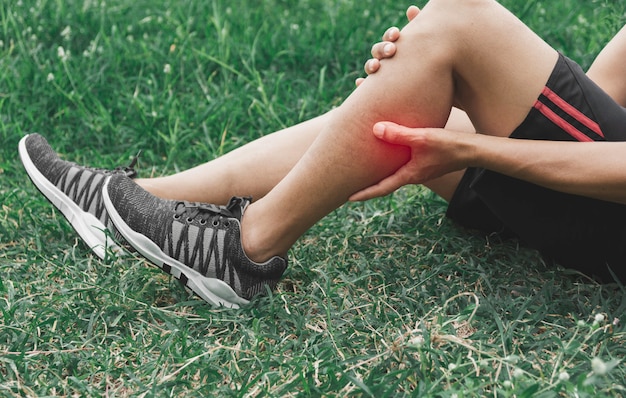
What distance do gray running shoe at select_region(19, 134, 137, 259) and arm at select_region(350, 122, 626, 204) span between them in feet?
2.96

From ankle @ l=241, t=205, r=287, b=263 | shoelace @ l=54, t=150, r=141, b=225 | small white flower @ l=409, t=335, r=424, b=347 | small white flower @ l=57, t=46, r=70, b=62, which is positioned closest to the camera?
small white flower @ l=409, t=335, r=424, b=347

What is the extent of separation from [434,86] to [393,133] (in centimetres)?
15

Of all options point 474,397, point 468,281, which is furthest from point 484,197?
point 474,397

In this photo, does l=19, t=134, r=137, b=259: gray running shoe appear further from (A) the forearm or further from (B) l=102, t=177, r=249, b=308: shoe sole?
(A) the forearm

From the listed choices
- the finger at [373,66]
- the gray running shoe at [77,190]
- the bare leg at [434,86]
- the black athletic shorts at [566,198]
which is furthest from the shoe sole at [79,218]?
the black athletic shorts at [566,198]

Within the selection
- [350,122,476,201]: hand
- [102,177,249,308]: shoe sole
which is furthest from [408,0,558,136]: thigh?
[102,177,249,308]: shoe sole

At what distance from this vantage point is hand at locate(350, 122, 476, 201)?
71.6 inches

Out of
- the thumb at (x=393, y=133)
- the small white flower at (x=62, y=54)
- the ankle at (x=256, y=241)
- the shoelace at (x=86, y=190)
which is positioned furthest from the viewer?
the small white flower at (x=62, y=54)

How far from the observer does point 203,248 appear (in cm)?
206

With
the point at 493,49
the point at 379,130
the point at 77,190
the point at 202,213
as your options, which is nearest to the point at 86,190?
the point at 77,190

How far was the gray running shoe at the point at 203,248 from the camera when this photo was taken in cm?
205

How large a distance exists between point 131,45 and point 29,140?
4.07ft

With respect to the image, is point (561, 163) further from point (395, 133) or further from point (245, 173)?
point (245, 173)

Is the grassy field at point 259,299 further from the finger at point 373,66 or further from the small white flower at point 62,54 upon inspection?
the finger at point 373,66
